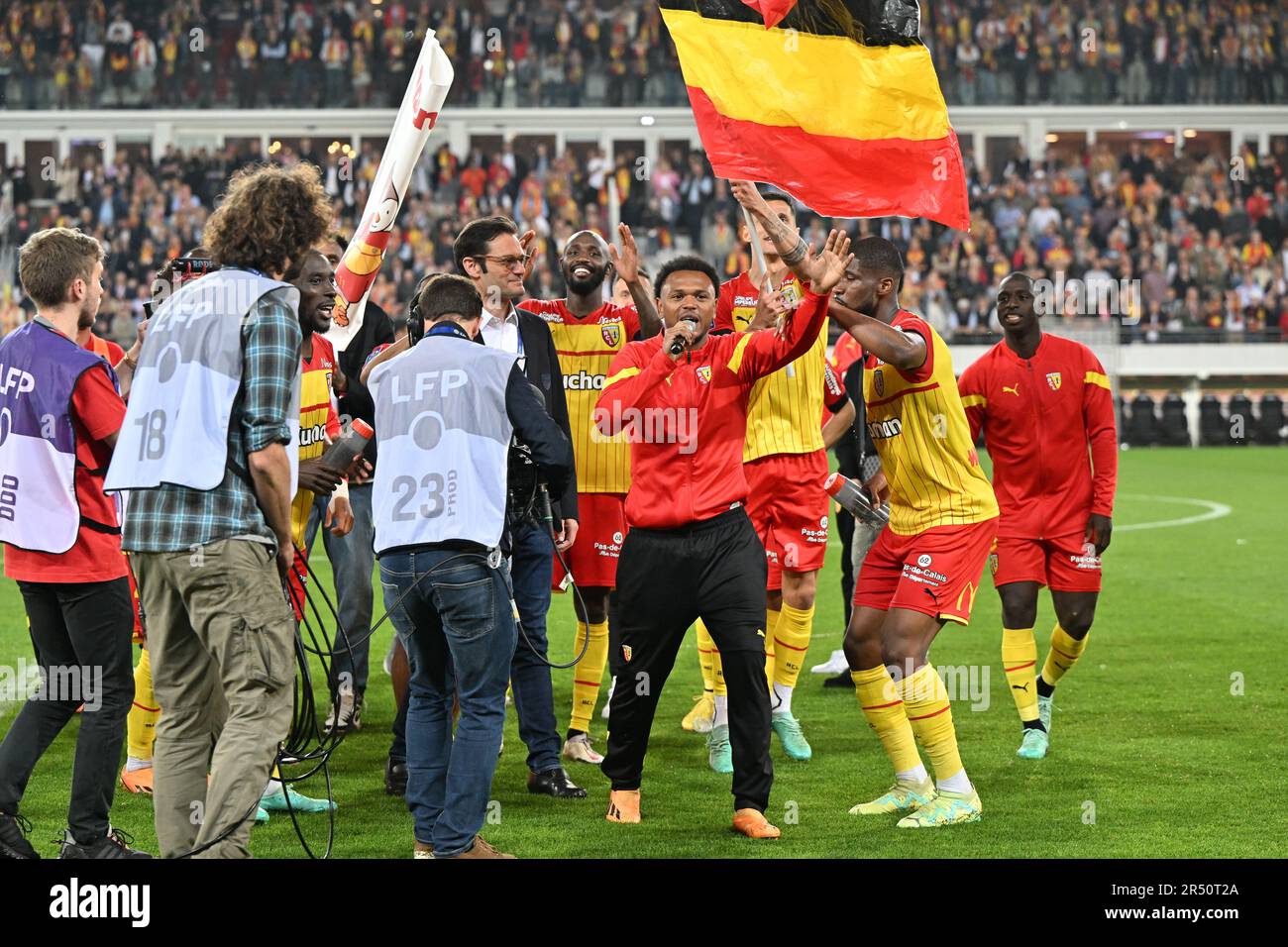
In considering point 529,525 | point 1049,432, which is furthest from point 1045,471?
point 529,525

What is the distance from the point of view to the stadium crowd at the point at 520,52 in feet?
120

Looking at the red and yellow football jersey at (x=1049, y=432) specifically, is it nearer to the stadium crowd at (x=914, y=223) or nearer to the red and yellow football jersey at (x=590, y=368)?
the red and yellow football jersey at (x=590, y=368)

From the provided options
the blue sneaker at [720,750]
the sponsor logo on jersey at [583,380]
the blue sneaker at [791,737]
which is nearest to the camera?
the blue sneaker at [720,750]

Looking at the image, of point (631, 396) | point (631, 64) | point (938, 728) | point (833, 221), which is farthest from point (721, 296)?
point (631, 64)

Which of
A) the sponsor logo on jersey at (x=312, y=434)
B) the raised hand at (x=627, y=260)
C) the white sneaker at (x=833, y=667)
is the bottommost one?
the white sneaker at (x=833, y=667)

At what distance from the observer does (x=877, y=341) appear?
635cm

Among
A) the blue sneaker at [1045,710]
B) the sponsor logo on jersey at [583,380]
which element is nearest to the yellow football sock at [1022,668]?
the blue sneaker at [1045,710]

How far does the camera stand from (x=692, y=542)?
6.34 meters

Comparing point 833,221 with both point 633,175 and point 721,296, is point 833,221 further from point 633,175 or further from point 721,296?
point 721,296

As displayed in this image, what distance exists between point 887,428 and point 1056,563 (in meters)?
1.74

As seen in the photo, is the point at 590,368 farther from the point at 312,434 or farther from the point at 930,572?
the point at 930,572

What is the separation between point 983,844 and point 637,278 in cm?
343

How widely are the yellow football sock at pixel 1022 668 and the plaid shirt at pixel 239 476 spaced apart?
443 cm

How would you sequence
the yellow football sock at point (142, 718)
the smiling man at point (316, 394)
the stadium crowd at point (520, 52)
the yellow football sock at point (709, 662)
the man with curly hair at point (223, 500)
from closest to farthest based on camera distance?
the man with curly hair at point (223, 500)
the smiling man at point (316, 394)
the yellow football sock at point (142, 718)
the yellow football sock at point (709, 662)
the stadium crowd at point (520, 52)
